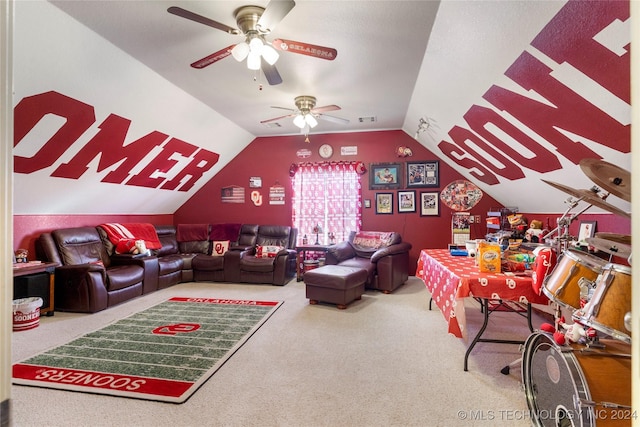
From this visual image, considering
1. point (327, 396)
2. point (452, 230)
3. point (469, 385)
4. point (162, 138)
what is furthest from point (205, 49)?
point (452, 230)

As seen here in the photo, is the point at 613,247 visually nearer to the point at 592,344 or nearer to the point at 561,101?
the point at 592,344

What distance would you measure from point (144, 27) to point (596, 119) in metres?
3.51

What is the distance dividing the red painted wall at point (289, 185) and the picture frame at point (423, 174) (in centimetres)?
8

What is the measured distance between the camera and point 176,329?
3.18m

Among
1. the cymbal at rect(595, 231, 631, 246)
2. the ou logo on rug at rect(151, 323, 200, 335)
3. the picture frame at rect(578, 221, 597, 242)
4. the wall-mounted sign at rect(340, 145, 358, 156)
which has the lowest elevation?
the ou logo on rug at rect(151, 323, 200, 335)

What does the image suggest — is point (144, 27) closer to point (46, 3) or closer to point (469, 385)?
point (46, 3)

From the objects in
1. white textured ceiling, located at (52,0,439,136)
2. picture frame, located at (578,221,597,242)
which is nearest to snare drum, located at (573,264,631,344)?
picture frame, located at (578,221,597,242)

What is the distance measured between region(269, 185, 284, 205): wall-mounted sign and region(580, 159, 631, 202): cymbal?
5198 millimetres

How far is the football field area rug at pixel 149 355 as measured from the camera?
2169 millimetres

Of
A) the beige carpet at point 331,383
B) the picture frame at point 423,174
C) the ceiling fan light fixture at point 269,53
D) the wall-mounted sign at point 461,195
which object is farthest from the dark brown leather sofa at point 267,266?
the ceiling fan light fixture at point 269,53

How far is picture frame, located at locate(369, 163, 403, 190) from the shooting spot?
18.9ft

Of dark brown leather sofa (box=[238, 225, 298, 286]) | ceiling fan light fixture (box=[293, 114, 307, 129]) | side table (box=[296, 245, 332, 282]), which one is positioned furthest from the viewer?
side table (box=[296, 245, 332, 282])

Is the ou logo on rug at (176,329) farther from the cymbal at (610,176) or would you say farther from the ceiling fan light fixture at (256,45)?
the cymbal at (610,176)

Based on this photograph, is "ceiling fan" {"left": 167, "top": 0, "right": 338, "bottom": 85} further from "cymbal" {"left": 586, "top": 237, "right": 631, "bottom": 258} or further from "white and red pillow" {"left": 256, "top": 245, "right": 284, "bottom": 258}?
"white and red pillow" {"left": 256, "top": 245, "right": 284, "bottom": 258}
